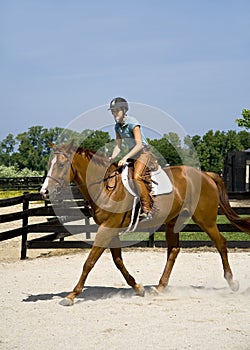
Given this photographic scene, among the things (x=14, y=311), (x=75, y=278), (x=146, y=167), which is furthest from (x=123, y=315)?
(x=75, y=278)

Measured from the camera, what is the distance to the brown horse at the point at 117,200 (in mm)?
6246

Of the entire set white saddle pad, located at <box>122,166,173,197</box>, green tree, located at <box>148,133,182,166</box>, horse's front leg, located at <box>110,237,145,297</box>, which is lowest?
horse's front leg, located at <box>110,237,145,297</box>

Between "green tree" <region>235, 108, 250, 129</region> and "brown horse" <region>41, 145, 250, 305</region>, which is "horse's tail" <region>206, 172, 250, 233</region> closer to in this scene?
"brown horse" <region>41, 145, 250, 305</region>

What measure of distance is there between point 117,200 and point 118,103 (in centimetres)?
122

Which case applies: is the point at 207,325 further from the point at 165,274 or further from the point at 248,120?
the point at 248,120

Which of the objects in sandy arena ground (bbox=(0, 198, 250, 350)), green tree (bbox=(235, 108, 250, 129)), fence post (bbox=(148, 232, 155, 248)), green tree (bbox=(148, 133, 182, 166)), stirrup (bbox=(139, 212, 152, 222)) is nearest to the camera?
sandy arena ground (bbox=(0, 198, 250, 350))

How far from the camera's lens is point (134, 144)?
6426mm

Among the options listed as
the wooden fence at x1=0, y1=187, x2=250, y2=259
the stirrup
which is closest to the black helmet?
the stirrup

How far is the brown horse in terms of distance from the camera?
20.5 feet

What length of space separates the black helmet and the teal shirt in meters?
0.15

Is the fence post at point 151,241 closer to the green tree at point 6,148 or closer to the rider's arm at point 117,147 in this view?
the rider's arm at point 117,147

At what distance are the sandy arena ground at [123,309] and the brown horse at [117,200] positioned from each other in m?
0.39

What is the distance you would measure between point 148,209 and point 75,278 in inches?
89.0

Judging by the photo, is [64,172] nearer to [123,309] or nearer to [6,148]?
[123,309]
